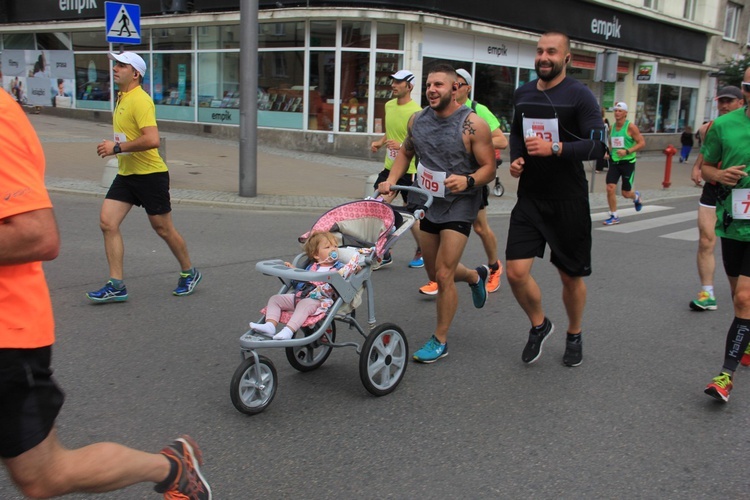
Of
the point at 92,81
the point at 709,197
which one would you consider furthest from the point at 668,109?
the point at 709,197

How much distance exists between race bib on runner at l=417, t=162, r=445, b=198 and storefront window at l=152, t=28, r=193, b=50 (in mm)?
19138

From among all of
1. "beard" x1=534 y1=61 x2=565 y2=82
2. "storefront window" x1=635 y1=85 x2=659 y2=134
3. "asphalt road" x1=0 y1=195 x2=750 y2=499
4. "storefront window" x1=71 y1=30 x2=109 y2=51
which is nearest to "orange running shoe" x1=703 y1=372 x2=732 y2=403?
"asphalt road" x1=0 y1=195 x2=750 y2=499

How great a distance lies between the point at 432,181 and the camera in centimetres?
464

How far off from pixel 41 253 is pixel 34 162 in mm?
284

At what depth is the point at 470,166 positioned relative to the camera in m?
4.64

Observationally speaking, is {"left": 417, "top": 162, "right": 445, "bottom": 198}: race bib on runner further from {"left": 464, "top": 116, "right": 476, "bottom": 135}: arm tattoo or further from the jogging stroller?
{"left": 464, "top": 116, "right": 476, "bottom": 135}: arm tattoo

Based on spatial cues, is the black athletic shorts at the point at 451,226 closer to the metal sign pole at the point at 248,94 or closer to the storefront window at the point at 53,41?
the metal sign pole at the point at 248,94

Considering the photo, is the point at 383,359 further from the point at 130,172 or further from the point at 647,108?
the point at 647,108

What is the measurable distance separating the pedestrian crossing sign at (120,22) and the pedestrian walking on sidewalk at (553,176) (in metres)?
9.12

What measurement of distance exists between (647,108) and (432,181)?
92.4ft

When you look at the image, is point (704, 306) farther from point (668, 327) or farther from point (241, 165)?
point (241, 165)

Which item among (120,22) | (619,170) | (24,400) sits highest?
(120,22)

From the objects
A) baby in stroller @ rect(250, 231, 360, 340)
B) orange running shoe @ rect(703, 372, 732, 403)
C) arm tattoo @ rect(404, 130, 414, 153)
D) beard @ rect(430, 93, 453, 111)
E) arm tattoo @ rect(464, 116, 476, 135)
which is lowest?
orange running shoe @ rect(703, 372, 732, 403)

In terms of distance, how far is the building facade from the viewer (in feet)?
60.5
